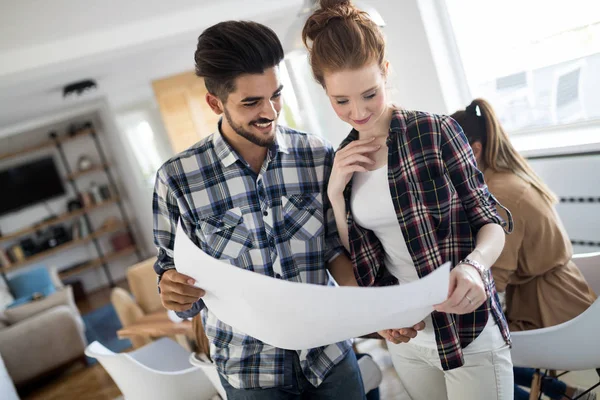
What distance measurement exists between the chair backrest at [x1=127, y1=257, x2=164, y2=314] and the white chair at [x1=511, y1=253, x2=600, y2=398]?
258 centimetres

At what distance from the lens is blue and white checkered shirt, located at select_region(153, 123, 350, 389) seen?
1186mm

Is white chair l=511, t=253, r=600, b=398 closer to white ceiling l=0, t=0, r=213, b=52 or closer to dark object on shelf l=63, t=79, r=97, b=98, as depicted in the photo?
white ceiling l=0, t=0, r=213, b=52

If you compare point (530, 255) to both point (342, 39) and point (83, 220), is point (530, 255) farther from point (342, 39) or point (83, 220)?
point (83, 220)

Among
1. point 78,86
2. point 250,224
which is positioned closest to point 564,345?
point 250,224

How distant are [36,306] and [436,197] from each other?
16.5ft

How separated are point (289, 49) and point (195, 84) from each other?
348cm

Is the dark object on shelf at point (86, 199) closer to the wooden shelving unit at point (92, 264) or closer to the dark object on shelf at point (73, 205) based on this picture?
the dark object on shelf at point (73, 205)

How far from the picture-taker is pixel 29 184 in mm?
8008

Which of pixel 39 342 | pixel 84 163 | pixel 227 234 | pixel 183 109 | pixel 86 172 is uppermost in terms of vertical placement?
pixel 183 109

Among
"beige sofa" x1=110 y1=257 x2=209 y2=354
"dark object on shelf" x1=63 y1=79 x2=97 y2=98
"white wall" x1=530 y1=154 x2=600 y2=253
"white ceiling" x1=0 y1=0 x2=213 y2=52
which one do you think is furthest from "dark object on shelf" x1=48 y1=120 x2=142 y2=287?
"white wall" x1=530 y1=154 x2=600 y2=253

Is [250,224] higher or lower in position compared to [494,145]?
higher

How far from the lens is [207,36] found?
1.19 meters

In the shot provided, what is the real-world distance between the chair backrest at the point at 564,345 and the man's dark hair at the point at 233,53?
3.54 feet

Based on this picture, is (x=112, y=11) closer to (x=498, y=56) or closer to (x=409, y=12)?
(x=409, y=12)
